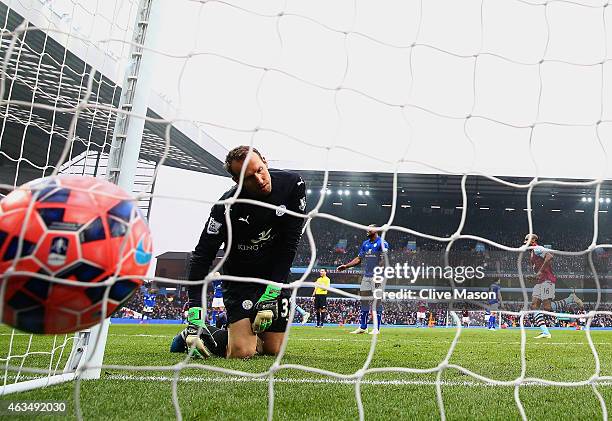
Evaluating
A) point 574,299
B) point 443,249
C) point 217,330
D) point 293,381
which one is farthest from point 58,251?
point 443,249

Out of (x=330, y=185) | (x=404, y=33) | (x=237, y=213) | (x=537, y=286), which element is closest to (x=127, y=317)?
(x=330, y=185)

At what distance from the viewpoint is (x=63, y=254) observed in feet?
4.24

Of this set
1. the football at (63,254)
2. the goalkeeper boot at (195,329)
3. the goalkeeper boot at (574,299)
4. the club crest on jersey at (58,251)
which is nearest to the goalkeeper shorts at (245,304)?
the goalkeeper boot at (195,329)

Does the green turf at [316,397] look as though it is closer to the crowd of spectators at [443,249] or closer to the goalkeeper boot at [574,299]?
the crowd of spectators at [443,249]

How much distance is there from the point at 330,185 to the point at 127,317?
10818 millimetres

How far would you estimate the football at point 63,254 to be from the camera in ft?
4.19

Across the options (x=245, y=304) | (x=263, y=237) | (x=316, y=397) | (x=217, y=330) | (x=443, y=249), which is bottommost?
(x=217, y=330)

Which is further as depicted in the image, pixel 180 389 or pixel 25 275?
pixel 180 389

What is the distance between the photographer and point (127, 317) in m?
19.5

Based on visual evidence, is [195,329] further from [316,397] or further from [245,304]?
[316,397]

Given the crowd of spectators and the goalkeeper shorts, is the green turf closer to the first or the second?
the goalkeeper shorts

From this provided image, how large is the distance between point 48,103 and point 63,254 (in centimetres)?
661

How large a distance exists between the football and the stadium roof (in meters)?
0.70

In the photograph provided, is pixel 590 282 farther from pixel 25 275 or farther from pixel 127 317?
pixel 25 275
